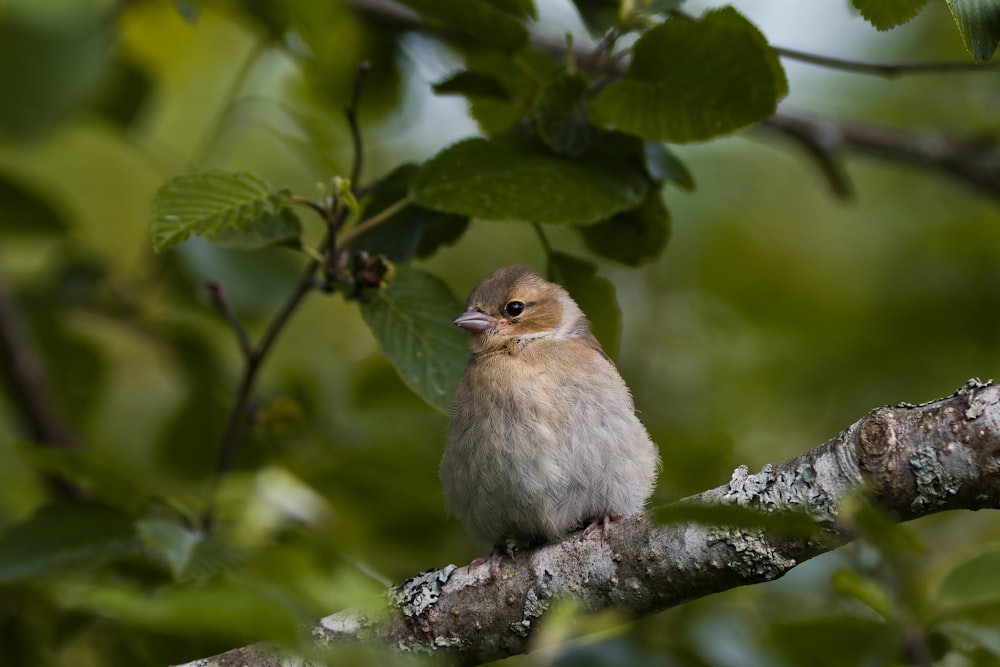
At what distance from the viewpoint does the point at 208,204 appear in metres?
3.76

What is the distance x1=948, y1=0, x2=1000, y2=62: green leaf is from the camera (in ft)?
10.0

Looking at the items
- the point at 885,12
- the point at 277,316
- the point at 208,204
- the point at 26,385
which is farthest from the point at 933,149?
the point at 26,385

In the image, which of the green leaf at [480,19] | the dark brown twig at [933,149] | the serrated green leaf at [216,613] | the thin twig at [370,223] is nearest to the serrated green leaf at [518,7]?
the green leaf at [480,19]

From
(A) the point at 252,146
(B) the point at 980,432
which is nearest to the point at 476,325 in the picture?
(B) the point at 980,432

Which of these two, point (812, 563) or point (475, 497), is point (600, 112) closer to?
point (475, 497)

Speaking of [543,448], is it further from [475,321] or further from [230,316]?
[230,316]

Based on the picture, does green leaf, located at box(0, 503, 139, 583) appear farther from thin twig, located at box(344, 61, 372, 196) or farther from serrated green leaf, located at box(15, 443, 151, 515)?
thin twig, located at box(344, 61, 372, 196)

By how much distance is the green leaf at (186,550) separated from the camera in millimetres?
3846

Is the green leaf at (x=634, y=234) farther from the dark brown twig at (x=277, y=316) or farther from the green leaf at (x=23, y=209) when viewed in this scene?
the green leaf at (x=23, y=209)

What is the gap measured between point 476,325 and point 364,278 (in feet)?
3.20

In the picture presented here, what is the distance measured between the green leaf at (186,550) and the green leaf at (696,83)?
6.79 feet

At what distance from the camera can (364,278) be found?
4.01 m

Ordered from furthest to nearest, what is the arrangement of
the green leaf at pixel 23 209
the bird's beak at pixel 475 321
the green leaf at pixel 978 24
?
the green leaf at pixel 23 209
the bird's beak at pixel 475 321
the green leaf at pixel 978 24

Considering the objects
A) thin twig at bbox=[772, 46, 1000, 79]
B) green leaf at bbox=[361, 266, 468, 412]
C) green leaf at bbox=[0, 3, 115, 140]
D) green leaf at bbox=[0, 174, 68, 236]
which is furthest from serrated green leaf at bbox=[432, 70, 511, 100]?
green leaf at bbox=[0, 174, 68, 236]
